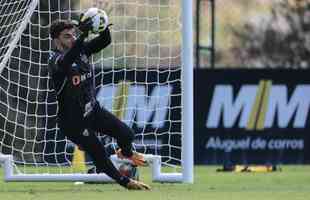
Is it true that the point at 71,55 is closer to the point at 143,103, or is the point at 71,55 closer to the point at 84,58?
the point at 84,58

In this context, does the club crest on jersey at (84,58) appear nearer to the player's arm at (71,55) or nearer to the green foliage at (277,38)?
the player's arm at (71,55)

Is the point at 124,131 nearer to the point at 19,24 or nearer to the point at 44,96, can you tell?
the point at 19,24

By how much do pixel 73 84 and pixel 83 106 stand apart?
223mm

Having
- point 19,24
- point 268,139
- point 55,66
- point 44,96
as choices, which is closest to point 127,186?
point 55,66

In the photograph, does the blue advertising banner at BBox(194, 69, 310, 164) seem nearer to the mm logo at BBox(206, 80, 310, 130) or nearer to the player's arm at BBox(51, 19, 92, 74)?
the mm logo at BBox(206, 80, 310, 130)

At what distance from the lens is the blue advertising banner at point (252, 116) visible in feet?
61.9

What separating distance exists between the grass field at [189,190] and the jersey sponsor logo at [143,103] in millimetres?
1121

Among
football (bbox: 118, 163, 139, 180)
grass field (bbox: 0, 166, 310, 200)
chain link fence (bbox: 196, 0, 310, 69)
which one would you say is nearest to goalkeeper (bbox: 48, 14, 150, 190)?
grass field (bbox: 0, 166, 310, 200)

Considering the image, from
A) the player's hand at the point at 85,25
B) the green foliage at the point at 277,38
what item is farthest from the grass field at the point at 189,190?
the green foliage at the point at 277,38

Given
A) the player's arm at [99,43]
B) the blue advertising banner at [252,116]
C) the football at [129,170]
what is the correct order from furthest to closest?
the blue advertising banner at [252,116] → the football at [129,170] → the player's arm at [99,43]

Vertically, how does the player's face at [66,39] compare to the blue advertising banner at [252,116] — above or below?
above

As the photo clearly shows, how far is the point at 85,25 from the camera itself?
10.8 m

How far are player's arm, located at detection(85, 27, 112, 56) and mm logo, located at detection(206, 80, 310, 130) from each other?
784 centimetres

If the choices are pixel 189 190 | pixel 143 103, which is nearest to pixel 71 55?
pixel 189 190
